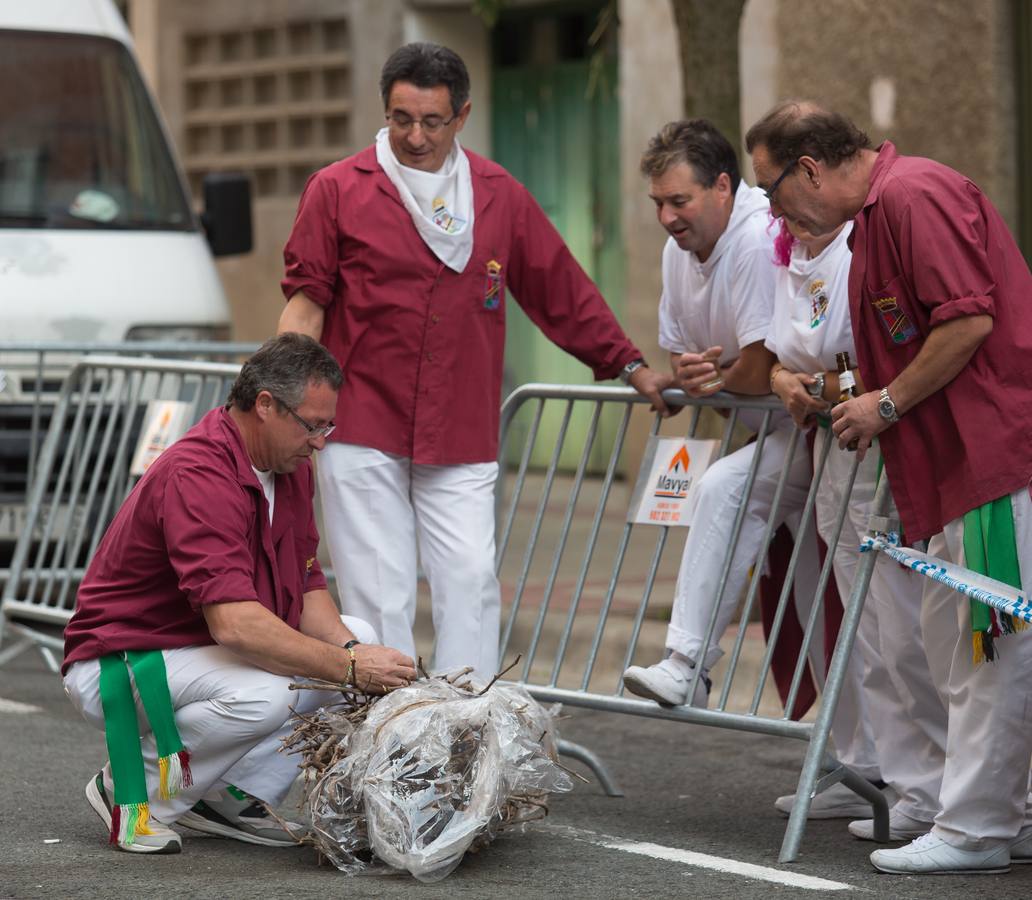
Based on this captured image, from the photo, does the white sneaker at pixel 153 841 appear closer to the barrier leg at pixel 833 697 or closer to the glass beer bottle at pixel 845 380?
the barrier leg at pixel 833 697

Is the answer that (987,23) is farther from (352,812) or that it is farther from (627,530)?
(352,812)

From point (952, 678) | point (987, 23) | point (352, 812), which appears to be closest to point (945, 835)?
point (952, 678)

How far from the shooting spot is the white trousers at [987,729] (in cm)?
512

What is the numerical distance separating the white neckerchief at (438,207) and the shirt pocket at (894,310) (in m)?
1.42

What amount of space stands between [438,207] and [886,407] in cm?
162

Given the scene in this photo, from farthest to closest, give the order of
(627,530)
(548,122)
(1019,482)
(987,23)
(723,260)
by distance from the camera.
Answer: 1. (548,122)
2. (987,23)
3. (627,530)
4. (723,260)
5. (1019,482)

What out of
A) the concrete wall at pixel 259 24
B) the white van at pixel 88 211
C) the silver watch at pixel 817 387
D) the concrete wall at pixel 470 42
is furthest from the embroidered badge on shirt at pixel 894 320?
the concrete wall at pixel 259 24

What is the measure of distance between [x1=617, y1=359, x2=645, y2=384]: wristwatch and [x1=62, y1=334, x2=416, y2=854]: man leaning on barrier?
1.32 meters

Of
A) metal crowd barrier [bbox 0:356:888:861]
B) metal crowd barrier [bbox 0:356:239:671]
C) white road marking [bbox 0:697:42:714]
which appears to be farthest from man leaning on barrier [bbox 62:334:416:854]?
metal crowd barrier [bbox 0:356:239:671]

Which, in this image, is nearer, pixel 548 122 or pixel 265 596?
pixel 265 596

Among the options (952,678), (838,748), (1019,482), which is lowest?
(838,748)

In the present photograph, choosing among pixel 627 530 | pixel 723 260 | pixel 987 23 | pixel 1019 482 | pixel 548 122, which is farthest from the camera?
pixel 548 122

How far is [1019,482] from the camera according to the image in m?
5.06

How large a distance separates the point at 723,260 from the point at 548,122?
28.6 feet
